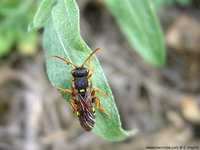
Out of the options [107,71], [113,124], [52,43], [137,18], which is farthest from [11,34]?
[113,124]

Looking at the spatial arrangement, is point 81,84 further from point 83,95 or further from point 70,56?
point 70,56

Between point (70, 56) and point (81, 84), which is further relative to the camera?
point (81, 84)

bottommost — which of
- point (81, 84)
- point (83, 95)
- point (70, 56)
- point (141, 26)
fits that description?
point (141, 26)

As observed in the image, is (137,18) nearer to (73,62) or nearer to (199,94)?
(73,62)

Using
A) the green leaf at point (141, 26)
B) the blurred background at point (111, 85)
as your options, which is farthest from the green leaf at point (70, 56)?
the blurred background at point (111, 85)

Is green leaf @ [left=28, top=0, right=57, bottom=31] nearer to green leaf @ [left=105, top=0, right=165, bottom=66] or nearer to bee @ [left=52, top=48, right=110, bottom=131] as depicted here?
bee @ [left=52, top=48, right=110, bottom=131]

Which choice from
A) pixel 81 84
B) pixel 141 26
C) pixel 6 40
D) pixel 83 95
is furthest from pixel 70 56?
pixel 6 40
